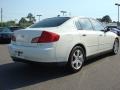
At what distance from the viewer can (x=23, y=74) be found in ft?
21.1

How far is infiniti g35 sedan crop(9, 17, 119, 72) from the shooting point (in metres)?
5.94

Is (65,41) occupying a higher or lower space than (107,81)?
higher

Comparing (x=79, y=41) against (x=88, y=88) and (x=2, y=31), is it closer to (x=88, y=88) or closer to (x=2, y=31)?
(x=88, y=88)

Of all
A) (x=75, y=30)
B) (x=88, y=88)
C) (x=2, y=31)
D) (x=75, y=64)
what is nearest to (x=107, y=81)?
(x=88, y=88)

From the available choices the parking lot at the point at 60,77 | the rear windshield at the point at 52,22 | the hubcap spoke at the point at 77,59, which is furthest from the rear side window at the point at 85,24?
the parking lot at the point at 60,77

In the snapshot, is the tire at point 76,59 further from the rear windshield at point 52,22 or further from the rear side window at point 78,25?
the rear windshield at point 52,22

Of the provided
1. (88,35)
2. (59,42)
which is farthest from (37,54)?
(88,35)

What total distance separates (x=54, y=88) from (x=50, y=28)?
1.78 meters

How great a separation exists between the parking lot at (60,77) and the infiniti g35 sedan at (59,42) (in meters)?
0.38

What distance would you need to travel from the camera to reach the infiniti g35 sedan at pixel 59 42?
19.5 feet

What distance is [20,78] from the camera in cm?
605

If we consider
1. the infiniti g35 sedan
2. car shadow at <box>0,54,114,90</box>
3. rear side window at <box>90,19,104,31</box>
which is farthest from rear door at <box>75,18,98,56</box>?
car shadow at <box>0,54,114,90</box>

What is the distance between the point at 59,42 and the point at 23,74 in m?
1.31

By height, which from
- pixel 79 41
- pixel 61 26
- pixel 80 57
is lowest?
pixel 80 57
